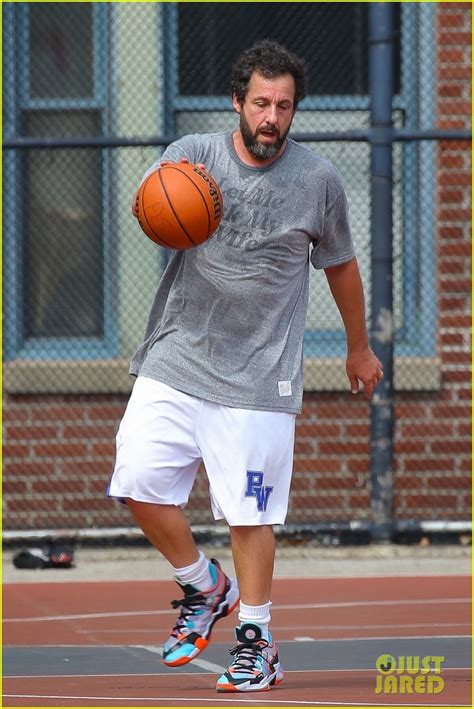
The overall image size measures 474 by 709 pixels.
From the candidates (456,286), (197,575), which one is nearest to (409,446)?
Result: (456,286)

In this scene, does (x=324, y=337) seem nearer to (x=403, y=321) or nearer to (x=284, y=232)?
(x=403, y=321)

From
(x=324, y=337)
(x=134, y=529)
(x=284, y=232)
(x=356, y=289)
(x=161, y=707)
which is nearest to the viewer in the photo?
(x=161, y=707)

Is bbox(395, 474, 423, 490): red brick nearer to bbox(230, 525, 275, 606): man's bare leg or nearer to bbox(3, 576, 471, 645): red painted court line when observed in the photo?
bbox(3, 576, 471, 645): red painted court line

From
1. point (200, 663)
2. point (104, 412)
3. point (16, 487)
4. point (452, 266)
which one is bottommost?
point (200, 663)

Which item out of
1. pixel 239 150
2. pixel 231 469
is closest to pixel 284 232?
pixel 239 150

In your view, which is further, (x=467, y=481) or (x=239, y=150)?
(x=467, y=481)

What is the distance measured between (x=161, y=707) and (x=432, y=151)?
20.1 feet

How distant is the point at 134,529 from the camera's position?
9.82 metres

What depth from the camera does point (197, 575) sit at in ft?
18.7

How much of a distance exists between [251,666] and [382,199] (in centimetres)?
483

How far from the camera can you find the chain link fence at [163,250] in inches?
400

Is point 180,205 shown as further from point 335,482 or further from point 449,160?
point 449,160

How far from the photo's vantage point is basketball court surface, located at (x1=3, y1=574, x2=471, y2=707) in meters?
5.24

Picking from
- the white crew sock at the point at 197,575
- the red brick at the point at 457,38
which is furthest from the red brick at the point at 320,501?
the white crew sock at the point at 197,575
